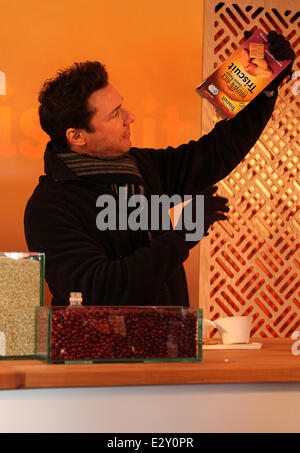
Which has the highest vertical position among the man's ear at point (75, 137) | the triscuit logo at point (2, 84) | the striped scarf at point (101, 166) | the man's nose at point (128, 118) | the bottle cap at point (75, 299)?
the triscuit logo at point (2, 84)

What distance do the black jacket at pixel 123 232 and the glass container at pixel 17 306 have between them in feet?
1.26

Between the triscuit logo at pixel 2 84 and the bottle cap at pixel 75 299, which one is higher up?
the triscuit logo at pixel 2 84

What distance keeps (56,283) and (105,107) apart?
1.64ft

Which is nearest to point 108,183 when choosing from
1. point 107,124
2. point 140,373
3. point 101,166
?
point 101,166

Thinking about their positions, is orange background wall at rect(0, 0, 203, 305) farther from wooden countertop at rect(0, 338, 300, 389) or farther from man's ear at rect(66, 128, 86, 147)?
wooden countertop at rect(0, 338, 300, 389)

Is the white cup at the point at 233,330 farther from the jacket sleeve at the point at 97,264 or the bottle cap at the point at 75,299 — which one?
the bottle cap at the point at 75,299

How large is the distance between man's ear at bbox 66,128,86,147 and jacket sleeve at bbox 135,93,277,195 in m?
0.22

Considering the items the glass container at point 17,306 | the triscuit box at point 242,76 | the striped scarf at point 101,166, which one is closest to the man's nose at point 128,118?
the striped scarf at point 101,166

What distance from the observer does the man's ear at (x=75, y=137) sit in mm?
2031

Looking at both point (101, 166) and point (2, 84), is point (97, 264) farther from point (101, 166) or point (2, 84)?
point (2, 84)

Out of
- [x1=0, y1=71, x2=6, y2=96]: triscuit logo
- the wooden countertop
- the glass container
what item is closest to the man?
the glass container

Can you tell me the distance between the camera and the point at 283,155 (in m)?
4.09

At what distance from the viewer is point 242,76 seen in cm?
181

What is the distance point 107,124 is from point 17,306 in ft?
2.65
